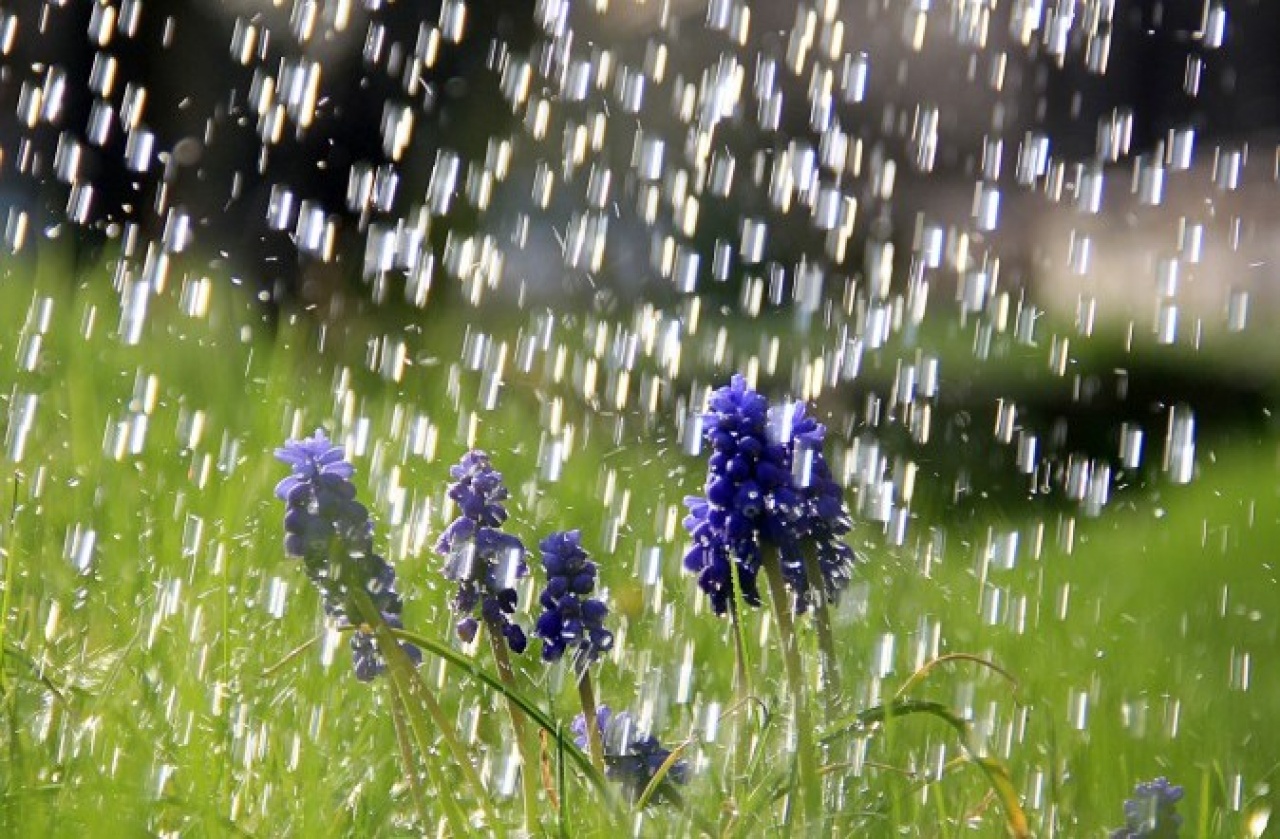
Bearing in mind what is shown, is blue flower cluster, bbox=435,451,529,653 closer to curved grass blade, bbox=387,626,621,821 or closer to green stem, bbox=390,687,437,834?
green stem, bbox=390,687,437,834

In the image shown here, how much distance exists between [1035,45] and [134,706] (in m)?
7.09

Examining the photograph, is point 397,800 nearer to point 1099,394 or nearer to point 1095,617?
point 1095,617

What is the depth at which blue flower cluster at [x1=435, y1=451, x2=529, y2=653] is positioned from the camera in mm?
1829

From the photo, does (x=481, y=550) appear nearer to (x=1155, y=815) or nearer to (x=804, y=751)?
(x=804, y=751)

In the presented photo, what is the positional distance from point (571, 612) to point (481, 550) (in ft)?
0.39

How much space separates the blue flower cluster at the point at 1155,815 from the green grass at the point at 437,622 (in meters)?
0.06

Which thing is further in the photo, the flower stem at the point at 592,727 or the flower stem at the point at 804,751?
the flower stem at the point at 592,727

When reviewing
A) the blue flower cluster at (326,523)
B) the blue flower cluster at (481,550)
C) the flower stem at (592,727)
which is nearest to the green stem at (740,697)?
the flower stem at (592,727)

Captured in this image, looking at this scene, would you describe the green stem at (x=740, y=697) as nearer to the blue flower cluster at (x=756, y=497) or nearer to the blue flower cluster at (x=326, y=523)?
the blue flower cluster at (x=756, y=497)

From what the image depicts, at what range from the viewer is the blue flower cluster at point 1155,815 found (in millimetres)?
1739

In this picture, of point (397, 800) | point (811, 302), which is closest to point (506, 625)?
point (397, 800)

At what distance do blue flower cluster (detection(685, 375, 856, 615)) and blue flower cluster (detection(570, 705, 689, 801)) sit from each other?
177 mm

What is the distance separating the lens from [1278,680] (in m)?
3.16

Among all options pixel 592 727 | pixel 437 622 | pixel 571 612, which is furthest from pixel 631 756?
pixel 437 622
